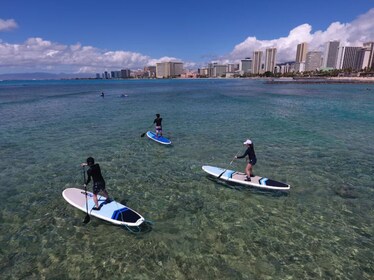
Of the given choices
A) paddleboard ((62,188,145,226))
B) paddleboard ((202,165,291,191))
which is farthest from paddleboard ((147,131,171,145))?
paddleboard ((62,188,145,226))

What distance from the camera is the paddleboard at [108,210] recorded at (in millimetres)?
11009

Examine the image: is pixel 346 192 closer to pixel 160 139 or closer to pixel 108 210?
pixel 108 210

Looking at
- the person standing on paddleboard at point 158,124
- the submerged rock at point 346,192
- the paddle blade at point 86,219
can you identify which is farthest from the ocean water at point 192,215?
the person standing on paddleboard at point 158,124

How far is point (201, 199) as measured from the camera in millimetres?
13805

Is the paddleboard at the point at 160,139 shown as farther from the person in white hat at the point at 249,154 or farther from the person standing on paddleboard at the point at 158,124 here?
the person in white hat at the point at 249,154

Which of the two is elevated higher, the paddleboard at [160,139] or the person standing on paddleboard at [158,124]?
the person standing on paddleboard at [158,124]

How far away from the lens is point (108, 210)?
1178 centimetres

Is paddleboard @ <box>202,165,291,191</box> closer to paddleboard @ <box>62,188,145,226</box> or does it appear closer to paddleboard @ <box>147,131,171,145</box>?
paddleboard @ <box>62,188,145,226</box>

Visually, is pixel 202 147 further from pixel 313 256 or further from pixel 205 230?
pixel 313 256

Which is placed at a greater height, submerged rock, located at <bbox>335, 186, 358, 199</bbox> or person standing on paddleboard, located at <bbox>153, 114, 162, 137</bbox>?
person standing on paddleboard, located at <bbox>153, 114, 162, 137</bbox>

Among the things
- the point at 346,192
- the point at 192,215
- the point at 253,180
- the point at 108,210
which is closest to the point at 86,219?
the point at 108,210

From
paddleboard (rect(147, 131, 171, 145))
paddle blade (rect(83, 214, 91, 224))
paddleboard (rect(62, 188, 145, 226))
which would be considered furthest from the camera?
paddleboard (rect(147, 131, 171, 145))

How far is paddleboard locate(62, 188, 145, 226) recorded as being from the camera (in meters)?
11.0

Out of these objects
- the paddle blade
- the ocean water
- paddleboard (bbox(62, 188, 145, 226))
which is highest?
paddleboard (bbox(62, 188, 145, 226))
